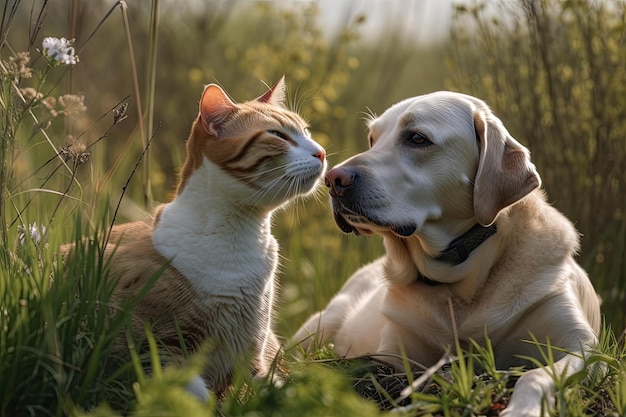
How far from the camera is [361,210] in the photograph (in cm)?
324

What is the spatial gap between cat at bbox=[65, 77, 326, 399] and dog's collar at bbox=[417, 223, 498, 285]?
67 cm

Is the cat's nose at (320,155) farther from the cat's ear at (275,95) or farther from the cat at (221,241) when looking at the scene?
the cat's ear at (275,95)

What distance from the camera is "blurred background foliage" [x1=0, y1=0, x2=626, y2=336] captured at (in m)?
4.85

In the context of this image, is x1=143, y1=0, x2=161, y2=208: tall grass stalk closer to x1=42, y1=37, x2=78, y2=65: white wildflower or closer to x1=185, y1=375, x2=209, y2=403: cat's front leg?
x1=42, y1=37, x2=78, y2=65: white wildflower

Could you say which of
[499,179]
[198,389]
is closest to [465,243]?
[499,179]

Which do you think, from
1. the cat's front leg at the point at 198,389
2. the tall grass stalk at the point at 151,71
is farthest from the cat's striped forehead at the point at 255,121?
the cat's front leg at the point at 198,389

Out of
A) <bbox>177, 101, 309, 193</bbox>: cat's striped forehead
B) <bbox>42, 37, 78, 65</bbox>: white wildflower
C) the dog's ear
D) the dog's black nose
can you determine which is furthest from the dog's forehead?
<bbox>42, 37, 78, 65</bbox>: white wildflower

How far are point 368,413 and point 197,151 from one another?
54.3 inches

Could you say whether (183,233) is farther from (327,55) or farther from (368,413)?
(327,55)

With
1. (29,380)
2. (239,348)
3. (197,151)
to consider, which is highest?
(197,151)

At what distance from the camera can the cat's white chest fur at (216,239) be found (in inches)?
113

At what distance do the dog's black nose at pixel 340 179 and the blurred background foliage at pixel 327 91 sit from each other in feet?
0.59

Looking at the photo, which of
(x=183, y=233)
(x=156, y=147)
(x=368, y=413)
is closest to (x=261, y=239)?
(x=183, y=233)

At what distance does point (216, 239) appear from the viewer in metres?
2.93
